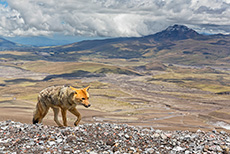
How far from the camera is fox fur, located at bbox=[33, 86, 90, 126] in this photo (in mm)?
17344

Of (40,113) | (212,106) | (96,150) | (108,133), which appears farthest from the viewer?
(212,106)

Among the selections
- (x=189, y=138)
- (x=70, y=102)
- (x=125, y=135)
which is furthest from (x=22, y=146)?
(x=189, y=138)

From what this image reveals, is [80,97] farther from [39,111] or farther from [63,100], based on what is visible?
[39,111]

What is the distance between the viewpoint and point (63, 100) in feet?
59.2

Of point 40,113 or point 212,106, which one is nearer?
point 40,113

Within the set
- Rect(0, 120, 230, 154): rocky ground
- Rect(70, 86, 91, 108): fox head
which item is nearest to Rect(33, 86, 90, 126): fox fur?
Rect(70, 86, 91, 108): fox head

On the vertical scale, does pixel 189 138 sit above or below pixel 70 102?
below

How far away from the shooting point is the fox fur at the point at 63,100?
1734 cm

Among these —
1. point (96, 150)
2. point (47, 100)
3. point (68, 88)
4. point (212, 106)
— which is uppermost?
point (68, 88)

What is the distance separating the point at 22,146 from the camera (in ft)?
49.3

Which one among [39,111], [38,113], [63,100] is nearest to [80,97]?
[63,100]

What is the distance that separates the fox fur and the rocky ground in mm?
1712

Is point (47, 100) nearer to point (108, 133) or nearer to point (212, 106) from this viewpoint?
point (108, 133)

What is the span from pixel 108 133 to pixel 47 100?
601 cm
